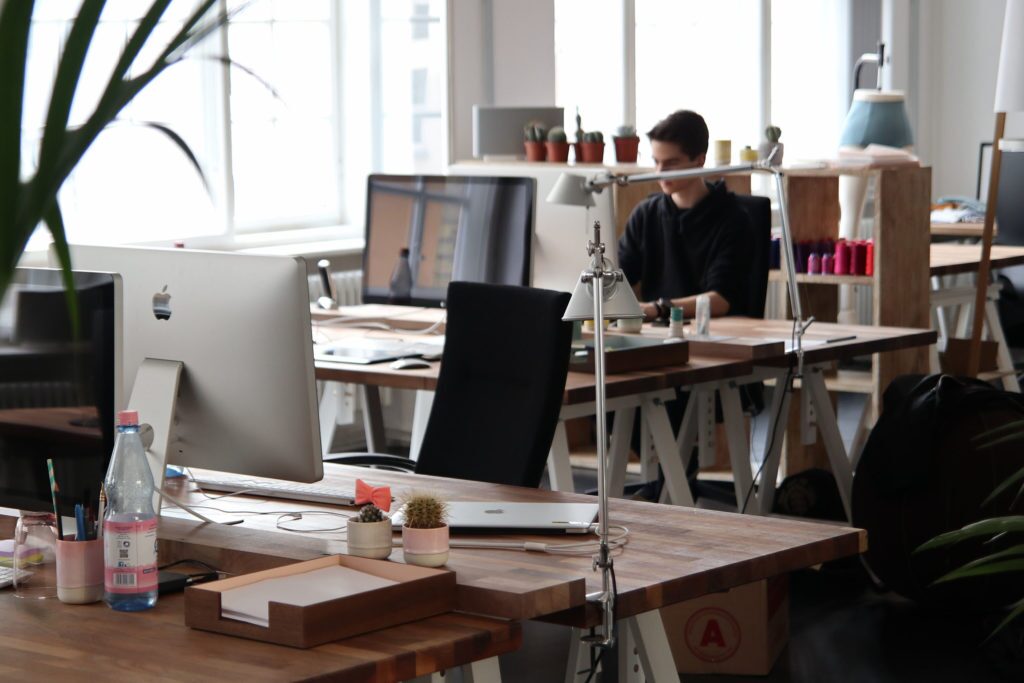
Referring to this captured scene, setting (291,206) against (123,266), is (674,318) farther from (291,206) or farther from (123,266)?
(291,206)

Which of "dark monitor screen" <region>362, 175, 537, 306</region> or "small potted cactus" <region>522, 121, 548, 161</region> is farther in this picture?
"small potted cactus" <region>522, 121, 548, 161</region>

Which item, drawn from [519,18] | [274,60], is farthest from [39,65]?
[519,18]

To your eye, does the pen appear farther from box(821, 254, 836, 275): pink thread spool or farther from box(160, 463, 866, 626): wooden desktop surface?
box(821, 254, 836, 275): pink thread spool

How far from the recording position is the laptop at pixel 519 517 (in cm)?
197

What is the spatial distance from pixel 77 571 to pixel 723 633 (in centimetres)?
180

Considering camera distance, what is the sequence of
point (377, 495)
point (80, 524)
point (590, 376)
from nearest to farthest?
point (80, 524), point (377, 495), point (590, 376)

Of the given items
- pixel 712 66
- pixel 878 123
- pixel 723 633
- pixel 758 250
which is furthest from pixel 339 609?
pixel 712 66

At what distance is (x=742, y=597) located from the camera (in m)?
3.15

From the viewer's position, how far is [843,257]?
16.7 ft

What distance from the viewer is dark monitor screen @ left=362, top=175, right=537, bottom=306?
3.79 m

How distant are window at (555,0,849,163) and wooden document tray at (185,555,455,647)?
5.62 m

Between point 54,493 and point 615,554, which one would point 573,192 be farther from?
point 54,493

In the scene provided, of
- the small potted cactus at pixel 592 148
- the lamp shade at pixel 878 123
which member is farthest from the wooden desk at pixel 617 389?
the lamp shade at pixel 878 123

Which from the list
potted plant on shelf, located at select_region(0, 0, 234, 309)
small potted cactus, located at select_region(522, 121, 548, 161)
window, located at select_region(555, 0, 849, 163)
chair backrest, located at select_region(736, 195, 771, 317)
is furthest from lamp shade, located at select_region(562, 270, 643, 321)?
window, located at select_region(555, 0, 849, 163)
